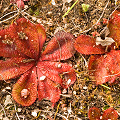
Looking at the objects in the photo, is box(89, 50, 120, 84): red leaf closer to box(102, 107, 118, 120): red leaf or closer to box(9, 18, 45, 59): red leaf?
box(102, 107, 118, 120): red leaf

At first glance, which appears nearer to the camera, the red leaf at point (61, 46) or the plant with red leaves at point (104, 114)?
the plant with red leaves at point (104, 114)

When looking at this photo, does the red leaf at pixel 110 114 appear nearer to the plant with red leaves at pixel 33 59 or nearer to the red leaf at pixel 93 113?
the red leaf at pixel 93 113

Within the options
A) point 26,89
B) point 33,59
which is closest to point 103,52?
point 33,59

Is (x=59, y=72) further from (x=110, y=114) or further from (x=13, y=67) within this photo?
(x=110, y=114)

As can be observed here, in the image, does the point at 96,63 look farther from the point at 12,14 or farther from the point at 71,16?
the point at 12,14

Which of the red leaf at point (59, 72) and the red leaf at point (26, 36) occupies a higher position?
the red leaf at point (26, 36)

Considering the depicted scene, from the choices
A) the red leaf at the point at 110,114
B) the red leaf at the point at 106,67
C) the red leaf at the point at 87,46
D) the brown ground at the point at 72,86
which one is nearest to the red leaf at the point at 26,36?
the brown ground at the point at 72,86

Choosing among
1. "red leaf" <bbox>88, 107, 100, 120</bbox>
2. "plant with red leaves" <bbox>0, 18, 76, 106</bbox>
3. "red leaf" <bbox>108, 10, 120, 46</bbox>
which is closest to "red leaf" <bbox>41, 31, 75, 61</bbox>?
"plant with red leaves" <bbox>0, 18, 76, 106</bbox>

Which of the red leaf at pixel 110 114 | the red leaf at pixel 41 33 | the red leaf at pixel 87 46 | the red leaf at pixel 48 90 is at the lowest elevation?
the red leaf at pixel 110 114
